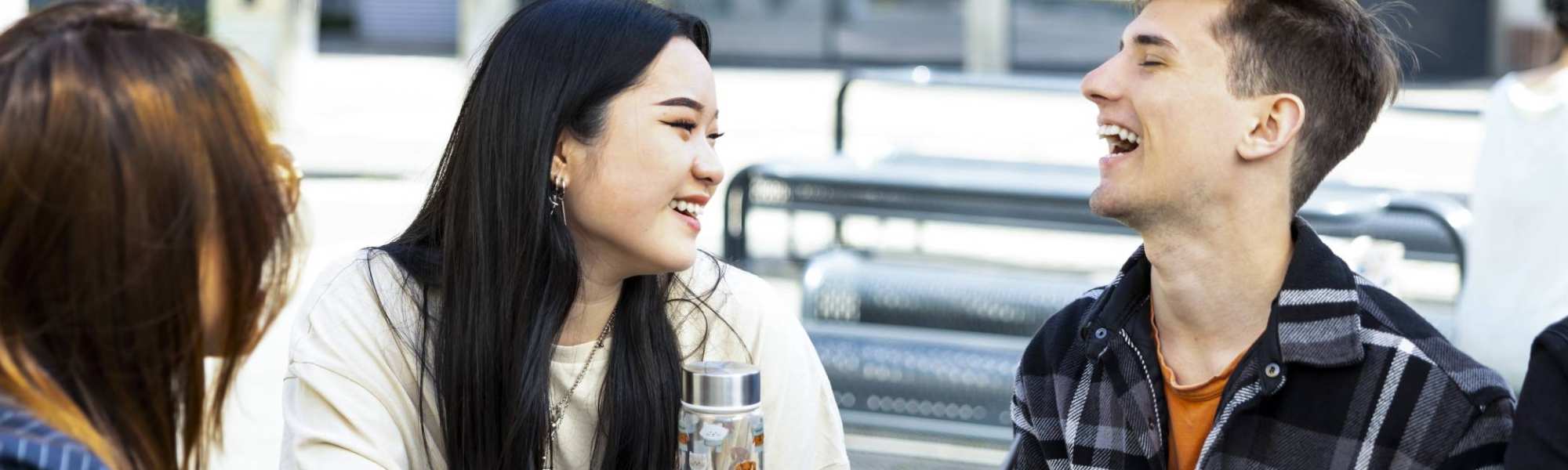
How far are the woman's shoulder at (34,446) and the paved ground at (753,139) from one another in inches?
86.4

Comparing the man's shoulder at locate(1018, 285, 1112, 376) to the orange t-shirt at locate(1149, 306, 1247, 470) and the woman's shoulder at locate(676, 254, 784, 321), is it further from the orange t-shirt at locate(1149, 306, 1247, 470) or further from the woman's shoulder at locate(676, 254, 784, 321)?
the woman's shoulder at locate(676, 254, 784, 321)

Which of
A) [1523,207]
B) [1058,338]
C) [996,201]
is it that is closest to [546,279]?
[1058,338]

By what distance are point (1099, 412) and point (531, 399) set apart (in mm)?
780

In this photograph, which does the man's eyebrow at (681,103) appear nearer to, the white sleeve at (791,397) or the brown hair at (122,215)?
the white sleeve at (791,397)

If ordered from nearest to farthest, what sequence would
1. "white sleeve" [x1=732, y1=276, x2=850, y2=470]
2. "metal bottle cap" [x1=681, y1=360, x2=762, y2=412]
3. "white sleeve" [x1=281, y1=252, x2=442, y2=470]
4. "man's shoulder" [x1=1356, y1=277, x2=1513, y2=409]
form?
"metal bottle cap" [x1=681, y1=360, x2=762, y2=412] < "man's shoulder" [x1=1356, y1=277, x2=1513, y2=409] < "white sleeve" [x1=281, y1=252, x2=442, y2=470] < "white sleeve" [x1=732, y1=276, x2=850, y2=470]

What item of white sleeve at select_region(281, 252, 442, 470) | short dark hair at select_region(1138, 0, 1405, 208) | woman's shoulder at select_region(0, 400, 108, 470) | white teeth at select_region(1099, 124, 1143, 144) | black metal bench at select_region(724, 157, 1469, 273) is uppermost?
short dark hair at select_region(1138, 0, 1405, 208)

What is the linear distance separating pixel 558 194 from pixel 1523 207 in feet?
9.83

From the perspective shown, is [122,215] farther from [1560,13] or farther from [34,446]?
[1560,13]

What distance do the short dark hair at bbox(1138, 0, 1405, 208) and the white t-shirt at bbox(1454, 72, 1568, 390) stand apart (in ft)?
7.14

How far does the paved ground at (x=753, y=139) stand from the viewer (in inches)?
238

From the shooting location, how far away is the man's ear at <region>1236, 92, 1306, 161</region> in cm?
246

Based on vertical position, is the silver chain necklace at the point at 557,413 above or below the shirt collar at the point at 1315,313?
below

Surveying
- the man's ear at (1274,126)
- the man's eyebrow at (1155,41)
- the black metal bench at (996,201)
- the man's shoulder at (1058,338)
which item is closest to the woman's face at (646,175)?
the man's shoulder at (1058,338)

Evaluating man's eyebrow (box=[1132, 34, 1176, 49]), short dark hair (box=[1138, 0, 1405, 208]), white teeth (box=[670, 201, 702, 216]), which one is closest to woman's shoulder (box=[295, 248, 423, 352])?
white teeth (box=[670, 201, 702, 216])
